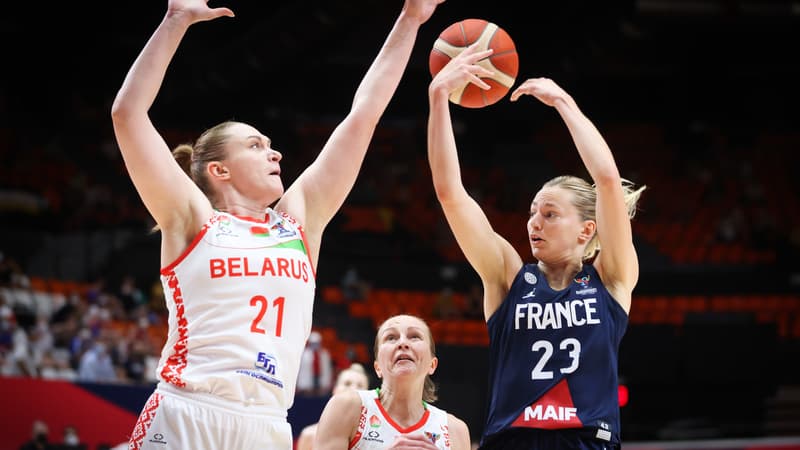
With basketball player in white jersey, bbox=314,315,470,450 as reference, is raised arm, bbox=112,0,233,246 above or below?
above

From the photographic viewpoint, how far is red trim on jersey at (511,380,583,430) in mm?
3320

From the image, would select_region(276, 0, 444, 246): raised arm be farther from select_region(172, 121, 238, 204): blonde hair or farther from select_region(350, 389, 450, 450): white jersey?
select_region(350, 389, 450, 450): white jersey

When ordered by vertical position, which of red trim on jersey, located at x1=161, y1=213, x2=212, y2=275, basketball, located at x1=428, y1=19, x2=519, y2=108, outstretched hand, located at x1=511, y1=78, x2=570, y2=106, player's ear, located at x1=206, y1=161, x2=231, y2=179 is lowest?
red trim on jersey, located at x1=161, y1=213, x2=212, y2=275

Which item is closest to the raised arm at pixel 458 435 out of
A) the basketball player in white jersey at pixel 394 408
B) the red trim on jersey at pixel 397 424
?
the basketball player in white jersey at pixel 394 408

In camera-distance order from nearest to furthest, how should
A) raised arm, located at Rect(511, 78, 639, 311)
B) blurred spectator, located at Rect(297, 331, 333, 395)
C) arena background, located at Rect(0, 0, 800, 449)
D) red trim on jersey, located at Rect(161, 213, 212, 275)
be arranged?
red trim on jersey, located at Rect(161, 213, 212, 275) < raised arm, located at Rect(511, 78, 639, 311) < blurred spectator, located at Rect(297, 331, 333, 395) < arena background, located at Rect(0, 0, 800, 449)

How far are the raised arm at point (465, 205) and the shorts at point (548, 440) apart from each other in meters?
0.48

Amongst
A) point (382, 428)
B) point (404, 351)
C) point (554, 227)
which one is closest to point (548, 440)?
point (554, 227)

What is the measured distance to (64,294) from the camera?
46.2ft

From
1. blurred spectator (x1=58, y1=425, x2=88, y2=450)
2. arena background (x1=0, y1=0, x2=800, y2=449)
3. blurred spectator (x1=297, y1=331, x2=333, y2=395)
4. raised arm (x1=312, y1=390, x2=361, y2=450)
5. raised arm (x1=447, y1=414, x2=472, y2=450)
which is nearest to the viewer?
raised arm (x1=312, y1=390, x2=361, y2=450)

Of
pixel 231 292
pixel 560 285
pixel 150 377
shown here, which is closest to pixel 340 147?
pixel 231 292

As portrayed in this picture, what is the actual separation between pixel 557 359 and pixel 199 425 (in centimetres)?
127

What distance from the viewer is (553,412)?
11.0 feet

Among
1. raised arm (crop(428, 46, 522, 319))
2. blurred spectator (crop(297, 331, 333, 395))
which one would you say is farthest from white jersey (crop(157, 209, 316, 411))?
blurred spectator (crop(297, 331, 333, 395))

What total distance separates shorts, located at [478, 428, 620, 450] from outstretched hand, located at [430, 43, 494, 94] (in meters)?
1.25
